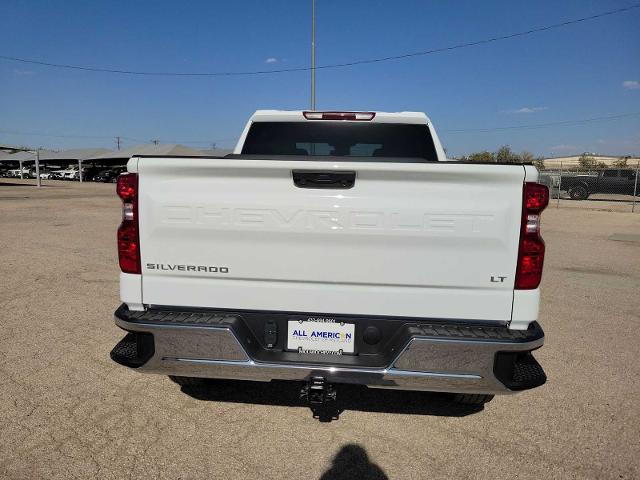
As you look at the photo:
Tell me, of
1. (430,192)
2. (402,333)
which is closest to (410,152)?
(430,192)

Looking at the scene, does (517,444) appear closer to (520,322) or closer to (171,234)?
(520,322)

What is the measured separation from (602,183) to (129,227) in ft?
104

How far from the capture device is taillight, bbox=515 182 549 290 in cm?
231

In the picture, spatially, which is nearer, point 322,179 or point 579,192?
point 322,179

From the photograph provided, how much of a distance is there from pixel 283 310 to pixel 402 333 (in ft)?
2.15

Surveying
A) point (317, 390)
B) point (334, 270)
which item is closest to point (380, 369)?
point (317, 390)

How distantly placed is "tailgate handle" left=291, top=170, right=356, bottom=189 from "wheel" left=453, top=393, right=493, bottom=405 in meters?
1.71

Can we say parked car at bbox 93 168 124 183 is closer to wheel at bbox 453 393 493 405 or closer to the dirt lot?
the dirt lot

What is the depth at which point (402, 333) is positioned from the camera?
2.40 m

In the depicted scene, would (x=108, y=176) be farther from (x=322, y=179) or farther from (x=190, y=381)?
(x=322, y=179)

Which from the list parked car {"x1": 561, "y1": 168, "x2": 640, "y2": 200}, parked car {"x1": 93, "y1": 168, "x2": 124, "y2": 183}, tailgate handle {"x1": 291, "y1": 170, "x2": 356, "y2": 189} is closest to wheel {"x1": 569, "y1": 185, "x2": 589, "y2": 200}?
parked car {"x1": 561, "y1": 168, "x2": 640, "y2": 200}

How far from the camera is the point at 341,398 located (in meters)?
3.32

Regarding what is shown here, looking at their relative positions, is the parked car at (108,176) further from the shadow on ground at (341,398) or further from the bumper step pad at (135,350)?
the bumper step pad at (135,350)

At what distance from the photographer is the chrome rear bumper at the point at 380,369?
2.31m
